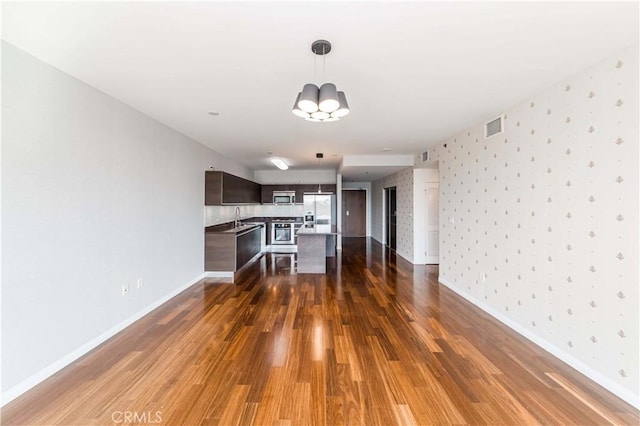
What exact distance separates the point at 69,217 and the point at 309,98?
7.65 ft

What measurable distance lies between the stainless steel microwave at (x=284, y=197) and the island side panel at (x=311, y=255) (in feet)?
9.89

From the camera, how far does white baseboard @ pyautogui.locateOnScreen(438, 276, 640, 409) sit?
6.38 ft

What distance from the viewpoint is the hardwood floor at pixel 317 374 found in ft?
5.90

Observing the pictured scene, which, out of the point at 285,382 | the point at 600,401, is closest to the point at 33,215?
the point at 285,382

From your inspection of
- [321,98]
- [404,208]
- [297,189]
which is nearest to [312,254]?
[404,208]

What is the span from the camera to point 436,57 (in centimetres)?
212

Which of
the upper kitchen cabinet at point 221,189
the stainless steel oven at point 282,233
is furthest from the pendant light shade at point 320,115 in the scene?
the stainless steel oven at point 282,233

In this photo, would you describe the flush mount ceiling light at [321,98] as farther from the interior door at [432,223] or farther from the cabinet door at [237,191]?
the interior door at [432,223]

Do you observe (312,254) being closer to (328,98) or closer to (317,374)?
(317,374)

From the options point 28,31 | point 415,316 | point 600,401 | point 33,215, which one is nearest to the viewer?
point 28,31

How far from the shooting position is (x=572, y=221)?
2.39 m

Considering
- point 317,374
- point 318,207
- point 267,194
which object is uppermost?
point 267,194

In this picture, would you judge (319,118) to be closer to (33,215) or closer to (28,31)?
(28,31)

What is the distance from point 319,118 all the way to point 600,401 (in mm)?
2943
